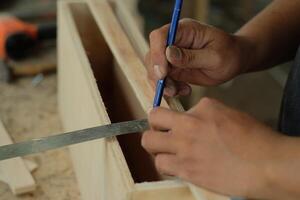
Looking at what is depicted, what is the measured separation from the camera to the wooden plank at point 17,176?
31.5 inches

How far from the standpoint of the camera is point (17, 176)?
820 millimetres

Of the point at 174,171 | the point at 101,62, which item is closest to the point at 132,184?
the point at 174,171

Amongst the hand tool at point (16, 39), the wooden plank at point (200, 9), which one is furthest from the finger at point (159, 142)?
the wooden plank at point (200, 9)

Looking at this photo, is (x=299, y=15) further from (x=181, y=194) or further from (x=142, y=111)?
(x=181, y=194)

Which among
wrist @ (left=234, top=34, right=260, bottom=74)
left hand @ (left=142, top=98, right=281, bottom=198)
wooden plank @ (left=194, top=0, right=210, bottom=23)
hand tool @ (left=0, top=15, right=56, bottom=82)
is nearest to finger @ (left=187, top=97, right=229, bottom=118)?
left hand @ (left=142, top=98, right=281, bottom=198)

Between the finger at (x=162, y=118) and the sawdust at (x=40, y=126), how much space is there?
0.92ft

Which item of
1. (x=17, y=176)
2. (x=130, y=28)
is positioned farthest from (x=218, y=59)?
(x=17, y=176)

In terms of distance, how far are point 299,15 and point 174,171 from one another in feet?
1.43

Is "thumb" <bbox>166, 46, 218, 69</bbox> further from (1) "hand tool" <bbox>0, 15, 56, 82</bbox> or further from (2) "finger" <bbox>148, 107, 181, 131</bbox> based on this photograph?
(1) "hand tool" <bbox>0, 15, 56, 82</bbox>

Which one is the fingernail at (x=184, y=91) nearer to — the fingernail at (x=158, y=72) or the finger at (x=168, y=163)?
the fingernail at (x=158, y=72)

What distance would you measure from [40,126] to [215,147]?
519 millimetres

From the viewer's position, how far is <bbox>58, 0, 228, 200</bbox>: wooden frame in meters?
0.59

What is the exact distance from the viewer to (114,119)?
948mm

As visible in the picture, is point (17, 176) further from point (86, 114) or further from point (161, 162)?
point (161, 162)
